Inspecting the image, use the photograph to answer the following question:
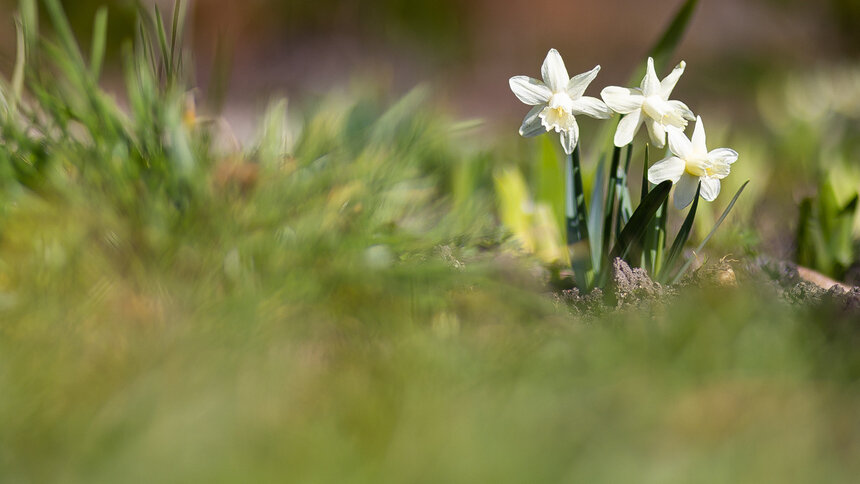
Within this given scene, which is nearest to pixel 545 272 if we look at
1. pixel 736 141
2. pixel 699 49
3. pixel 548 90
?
pixel 548 90

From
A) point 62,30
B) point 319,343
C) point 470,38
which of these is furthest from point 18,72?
point 470,38

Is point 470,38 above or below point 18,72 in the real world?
above

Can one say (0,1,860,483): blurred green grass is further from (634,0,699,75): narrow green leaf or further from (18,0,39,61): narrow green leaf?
(634,0,699,75): narrow green leaf

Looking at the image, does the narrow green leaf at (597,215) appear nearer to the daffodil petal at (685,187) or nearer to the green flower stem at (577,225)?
the green flower stem at (577,225)

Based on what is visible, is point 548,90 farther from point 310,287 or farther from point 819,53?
point 819,53

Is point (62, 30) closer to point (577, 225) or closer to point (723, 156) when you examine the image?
point (577, 225)

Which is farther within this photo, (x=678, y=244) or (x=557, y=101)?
(x=678, y=244)

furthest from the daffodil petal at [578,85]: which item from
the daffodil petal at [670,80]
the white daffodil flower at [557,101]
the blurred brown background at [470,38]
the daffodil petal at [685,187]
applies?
the blurred brown background at [470,38]
